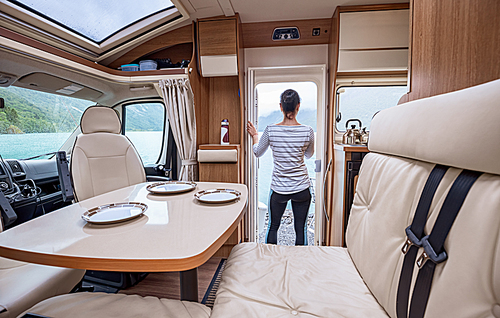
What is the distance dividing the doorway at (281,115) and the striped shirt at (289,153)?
59 cm

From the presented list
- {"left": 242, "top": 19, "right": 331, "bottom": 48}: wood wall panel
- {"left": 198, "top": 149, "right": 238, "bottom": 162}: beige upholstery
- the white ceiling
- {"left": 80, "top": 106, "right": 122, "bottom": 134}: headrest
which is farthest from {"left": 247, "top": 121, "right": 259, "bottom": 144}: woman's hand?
{"left": 80, "top": 106, "right": 122, "bottom": 134}: headrest

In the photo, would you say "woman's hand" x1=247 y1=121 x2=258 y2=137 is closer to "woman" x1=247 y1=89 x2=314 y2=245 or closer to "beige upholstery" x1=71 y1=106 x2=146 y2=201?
"woman" x1=247 y1=89 x2=314 y2=245

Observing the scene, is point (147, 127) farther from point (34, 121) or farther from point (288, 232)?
point (288, 232)

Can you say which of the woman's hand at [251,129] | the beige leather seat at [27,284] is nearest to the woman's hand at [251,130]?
the woman's hand at [251,129]

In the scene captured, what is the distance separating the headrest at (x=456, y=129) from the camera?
0.47 meters

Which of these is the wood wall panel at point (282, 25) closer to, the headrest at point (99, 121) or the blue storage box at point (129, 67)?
the blue storage box at point (129, 67)

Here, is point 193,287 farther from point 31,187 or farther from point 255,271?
point 31,187

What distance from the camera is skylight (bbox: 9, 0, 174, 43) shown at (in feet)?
6.74

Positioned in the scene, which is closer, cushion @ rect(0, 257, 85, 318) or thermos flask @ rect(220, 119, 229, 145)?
cushion @ rect(0, 257, 85, 318)

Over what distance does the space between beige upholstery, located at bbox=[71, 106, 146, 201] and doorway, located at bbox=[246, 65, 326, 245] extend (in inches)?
51.4

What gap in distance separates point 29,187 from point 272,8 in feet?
9.54

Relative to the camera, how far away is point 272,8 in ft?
7.72

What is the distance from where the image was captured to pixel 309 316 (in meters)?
0.81

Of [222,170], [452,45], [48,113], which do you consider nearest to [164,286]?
[222,170]
